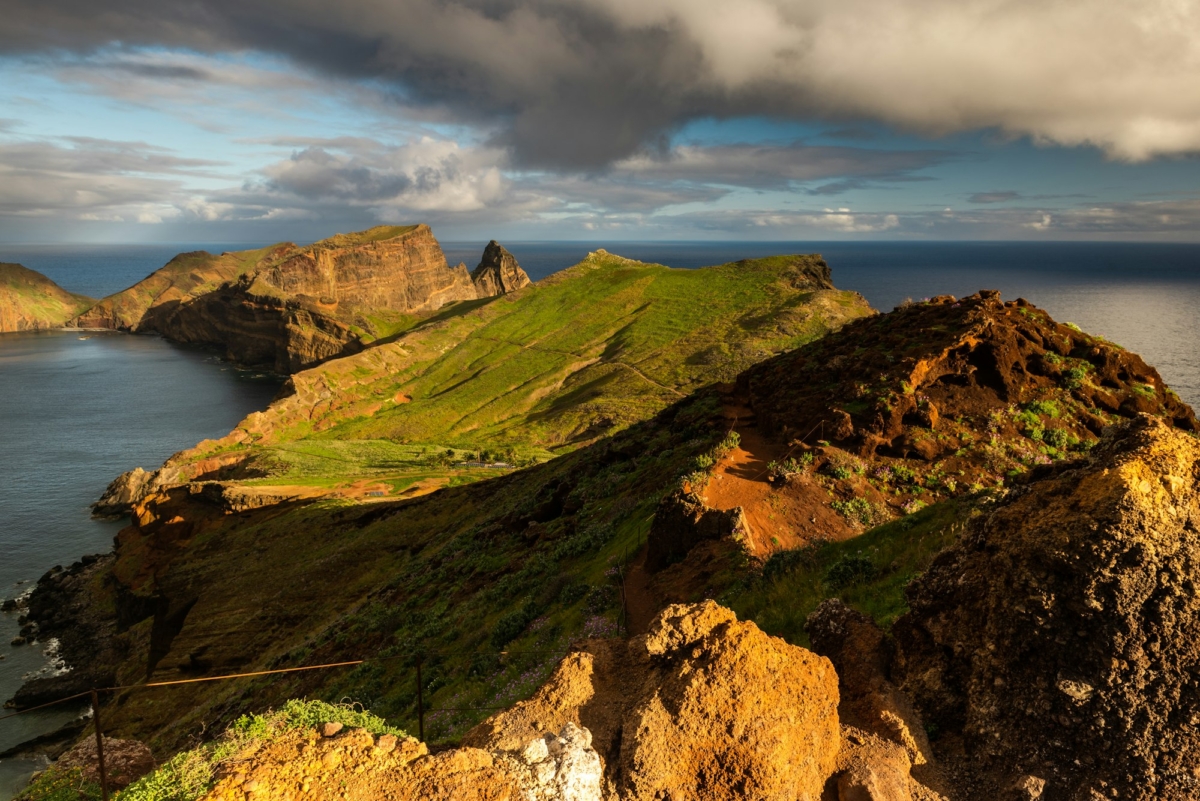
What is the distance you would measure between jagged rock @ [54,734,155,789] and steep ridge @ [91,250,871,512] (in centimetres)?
5328

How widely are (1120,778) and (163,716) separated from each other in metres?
42.3

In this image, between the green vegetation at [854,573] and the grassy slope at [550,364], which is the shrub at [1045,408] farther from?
the grassy slope at [550,364]

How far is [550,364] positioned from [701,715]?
121066 mm

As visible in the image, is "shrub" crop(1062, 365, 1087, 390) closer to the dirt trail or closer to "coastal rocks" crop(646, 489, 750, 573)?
the dirt trail

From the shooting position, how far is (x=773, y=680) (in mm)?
7918

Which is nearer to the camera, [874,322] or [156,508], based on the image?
[874,322]

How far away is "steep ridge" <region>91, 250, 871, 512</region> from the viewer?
86.6 m

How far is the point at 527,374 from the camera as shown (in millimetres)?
126938

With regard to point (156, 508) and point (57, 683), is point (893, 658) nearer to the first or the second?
point (57, 683)

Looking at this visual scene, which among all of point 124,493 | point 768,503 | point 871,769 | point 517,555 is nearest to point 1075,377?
point 768,503

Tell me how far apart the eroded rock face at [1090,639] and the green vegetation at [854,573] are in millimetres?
2797

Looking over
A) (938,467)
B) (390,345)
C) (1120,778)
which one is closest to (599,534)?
(938,467)

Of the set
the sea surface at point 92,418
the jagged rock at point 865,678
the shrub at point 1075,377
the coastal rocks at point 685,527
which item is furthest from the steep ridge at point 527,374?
the jagged rock at point 865,678

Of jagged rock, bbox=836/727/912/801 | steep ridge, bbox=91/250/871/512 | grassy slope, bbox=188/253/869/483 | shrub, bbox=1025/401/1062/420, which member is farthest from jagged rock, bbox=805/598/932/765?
grassy slope, bbox=188/253/869/483
